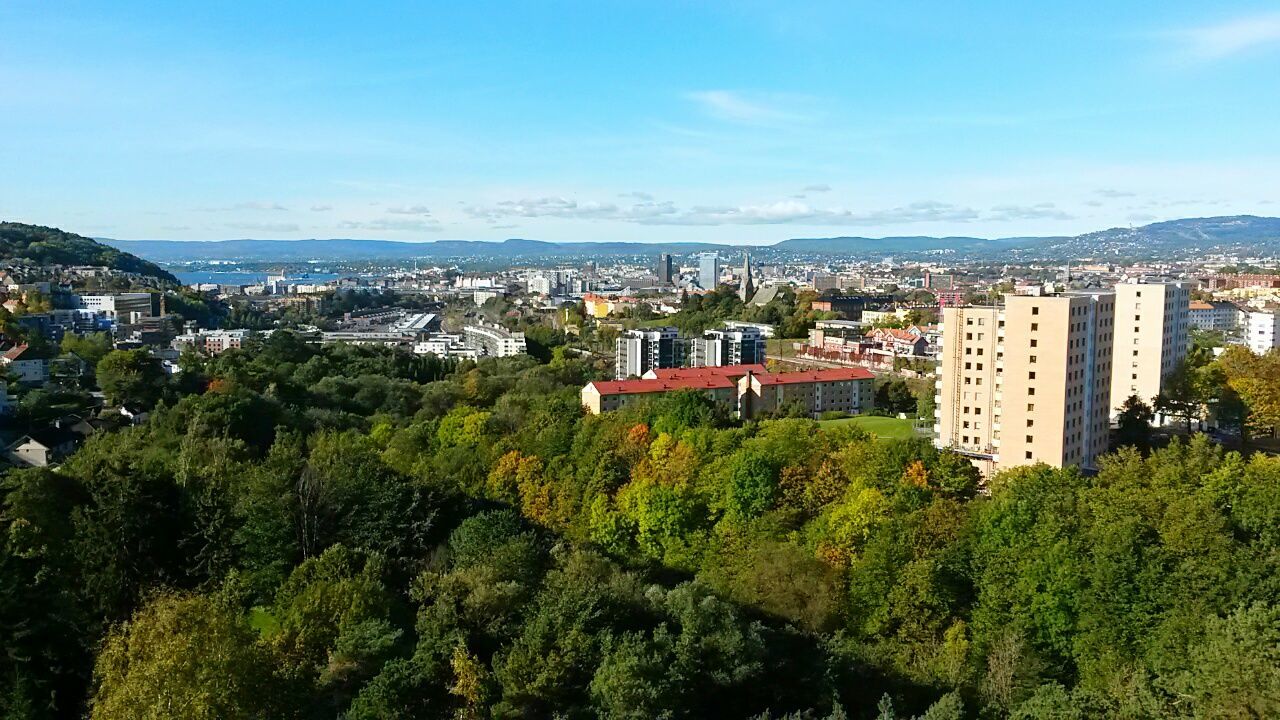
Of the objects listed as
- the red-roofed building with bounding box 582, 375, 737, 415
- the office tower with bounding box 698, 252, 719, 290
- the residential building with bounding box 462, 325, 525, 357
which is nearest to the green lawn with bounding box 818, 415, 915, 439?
the red-roofed building with bounding box 582, 375, 737, 415

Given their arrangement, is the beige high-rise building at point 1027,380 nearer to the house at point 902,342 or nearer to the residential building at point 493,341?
the house at point 902,342

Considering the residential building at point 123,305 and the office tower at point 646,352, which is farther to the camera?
the residential building at point 123,305

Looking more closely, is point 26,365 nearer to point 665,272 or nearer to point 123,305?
point 123,305

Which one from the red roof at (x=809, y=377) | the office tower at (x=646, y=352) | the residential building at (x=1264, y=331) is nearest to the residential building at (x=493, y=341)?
the office tower at (x=646, y=352)

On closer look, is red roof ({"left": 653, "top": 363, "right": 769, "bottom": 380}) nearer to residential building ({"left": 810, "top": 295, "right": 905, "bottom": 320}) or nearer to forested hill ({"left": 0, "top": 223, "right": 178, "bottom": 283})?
residential building ({"left": 810, "top": 295, "right": 905, "bottom": 320})

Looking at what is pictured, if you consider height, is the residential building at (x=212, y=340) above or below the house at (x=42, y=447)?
above

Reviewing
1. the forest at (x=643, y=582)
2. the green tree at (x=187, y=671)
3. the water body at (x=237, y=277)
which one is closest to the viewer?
the green tree at (x=187, y=671)

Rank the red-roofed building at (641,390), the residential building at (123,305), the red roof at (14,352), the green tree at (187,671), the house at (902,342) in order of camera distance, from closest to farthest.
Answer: the green tree at (187,671) < the red-roofed building at (641,390) < the red roof at (14,352) < the house at (902,342) < the residential building at (123,305)

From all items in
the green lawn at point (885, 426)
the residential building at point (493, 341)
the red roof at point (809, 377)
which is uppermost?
the red roof at point (809, 377)
